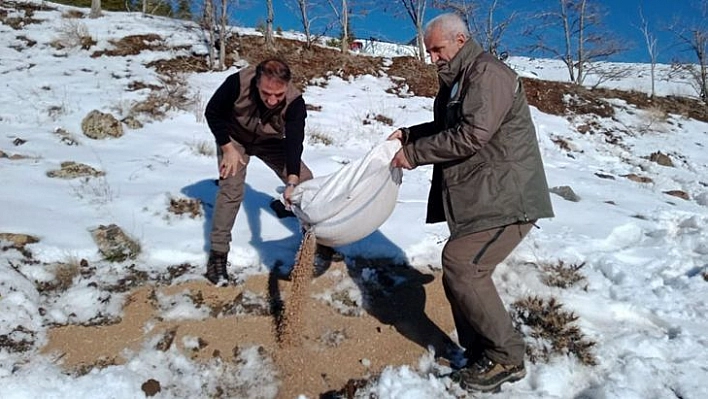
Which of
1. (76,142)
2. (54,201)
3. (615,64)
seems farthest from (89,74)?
(615,64)

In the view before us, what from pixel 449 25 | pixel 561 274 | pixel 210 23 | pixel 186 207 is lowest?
pixel 186 207

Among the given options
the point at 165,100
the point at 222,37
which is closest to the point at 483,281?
the point at 165,100

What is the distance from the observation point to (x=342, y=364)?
123 inches

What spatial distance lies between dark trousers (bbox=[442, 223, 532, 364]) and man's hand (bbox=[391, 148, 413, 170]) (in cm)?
45

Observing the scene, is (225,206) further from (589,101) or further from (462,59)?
(589,101)

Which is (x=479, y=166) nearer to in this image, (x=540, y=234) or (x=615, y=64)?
(x=540, y=234)

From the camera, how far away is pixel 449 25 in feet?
8.61

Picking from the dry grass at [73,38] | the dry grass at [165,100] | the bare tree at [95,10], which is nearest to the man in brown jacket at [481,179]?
the dry grass at [165,100]

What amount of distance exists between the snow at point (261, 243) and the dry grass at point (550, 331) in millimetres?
A: 72

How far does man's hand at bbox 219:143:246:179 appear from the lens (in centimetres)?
371

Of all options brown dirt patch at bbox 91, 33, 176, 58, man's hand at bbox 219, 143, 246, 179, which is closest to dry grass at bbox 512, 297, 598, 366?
man's hand at bbox 219, 143, 246, 179

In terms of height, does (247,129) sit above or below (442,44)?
below

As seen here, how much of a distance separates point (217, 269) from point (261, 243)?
24.3 inches

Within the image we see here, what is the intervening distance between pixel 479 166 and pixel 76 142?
5674mm
